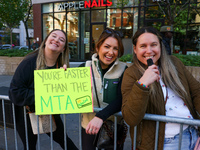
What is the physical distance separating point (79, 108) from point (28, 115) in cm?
97

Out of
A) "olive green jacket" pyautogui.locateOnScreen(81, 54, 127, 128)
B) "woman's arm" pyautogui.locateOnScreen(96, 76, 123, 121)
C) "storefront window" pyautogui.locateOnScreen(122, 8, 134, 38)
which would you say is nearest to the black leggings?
"olive green jacket" pyautogui.locateOnScreen(81, 54, 127, 128)

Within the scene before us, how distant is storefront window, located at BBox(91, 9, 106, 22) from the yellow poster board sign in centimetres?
1215

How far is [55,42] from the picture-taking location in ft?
7.24

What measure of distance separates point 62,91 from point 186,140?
128cm

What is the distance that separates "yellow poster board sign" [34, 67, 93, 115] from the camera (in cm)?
167

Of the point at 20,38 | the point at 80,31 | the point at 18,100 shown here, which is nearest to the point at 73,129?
the point at 18,100

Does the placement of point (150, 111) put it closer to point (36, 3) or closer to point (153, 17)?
point (153, 17)

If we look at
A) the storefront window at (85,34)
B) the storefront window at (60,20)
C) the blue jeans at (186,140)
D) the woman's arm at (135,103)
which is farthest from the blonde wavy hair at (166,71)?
the storefront window at (60,20)

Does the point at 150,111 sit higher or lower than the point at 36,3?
lower

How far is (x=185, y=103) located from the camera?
153 cm

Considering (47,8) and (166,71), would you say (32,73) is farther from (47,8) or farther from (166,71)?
(47,8)

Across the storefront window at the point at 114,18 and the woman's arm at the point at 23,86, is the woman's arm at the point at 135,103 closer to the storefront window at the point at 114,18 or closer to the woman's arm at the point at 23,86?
the woman's arm at the point at 23,86

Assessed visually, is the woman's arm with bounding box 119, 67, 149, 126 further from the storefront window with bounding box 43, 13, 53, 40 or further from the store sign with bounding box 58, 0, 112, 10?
the storefront window with bounding box 43, 13, 53, 40

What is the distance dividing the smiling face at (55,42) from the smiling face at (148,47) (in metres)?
1.12
